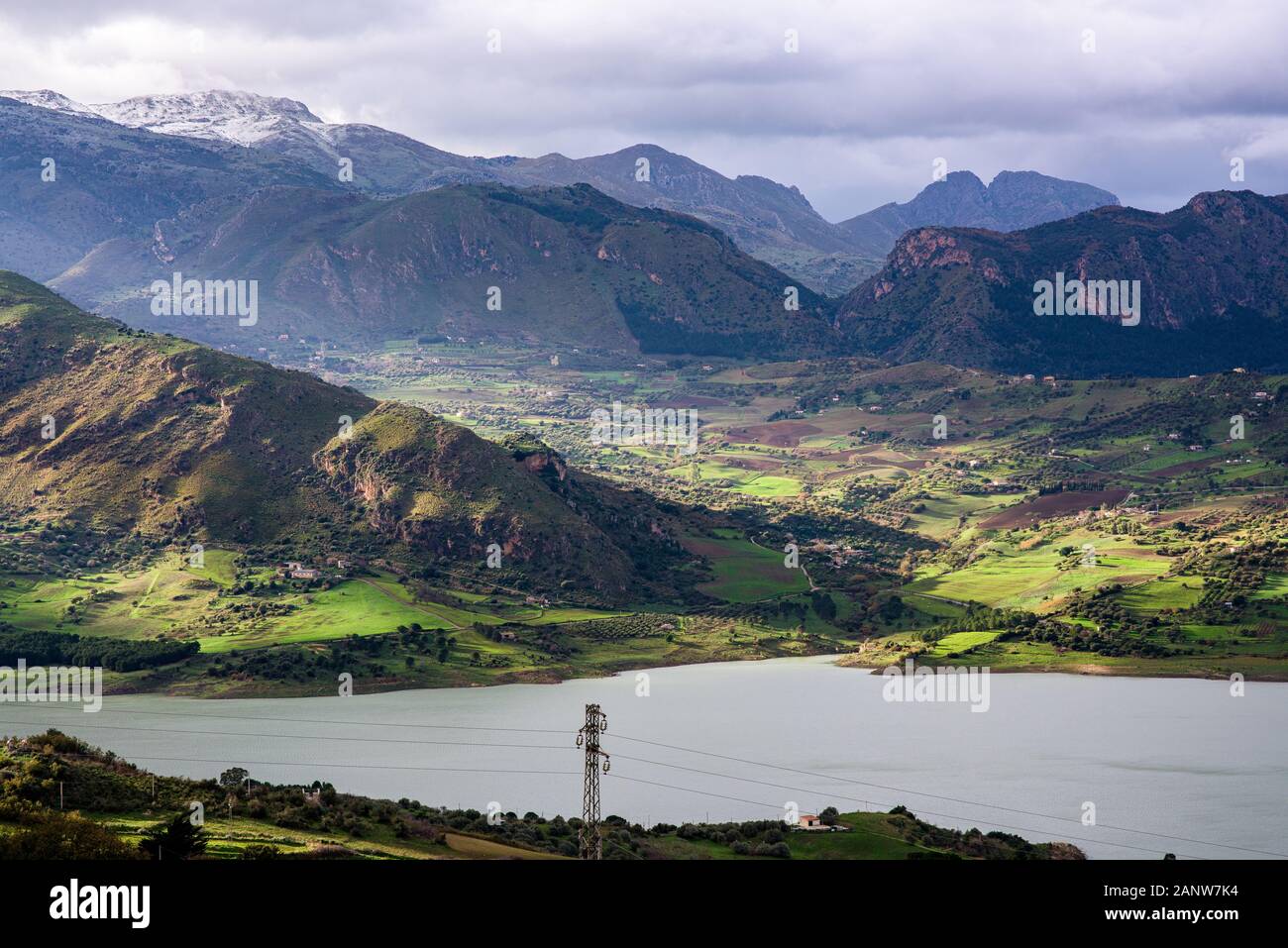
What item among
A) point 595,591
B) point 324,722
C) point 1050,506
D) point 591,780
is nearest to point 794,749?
point 324,722

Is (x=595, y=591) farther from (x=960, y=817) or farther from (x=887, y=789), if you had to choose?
(x=960, y=817)

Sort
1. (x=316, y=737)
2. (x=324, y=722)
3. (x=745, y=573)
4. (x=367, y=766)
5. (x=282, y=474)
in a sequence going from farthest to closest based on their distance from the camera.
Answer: (x=745, y=573)
(x=282, y=474)
(x=324, y=722)
(x=316, y=737)
(x=367, y=766)

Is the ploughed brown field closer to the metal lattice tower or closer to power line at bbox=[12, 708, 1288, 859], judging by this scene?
power line at bbox=[12, 708, 1288, 859]

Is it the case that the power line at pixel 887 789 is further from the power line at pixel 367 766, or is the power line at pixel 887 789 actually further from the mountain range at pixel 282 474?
the mountain range at pixel 282 474

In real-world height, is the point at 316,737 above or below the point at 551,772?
above

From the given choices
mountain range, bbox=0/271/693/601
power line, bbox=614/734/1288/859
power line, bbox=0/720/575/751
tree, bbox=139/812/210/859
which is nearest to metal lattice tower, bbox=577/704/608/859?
tree, bbox=139/812/210/859

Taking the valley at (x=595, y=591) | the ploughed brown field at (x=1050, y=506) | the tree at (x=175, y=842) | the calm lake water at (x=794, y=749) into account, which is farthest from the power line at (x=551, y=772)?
the ploughed brown field at (x=1050, y=506)
